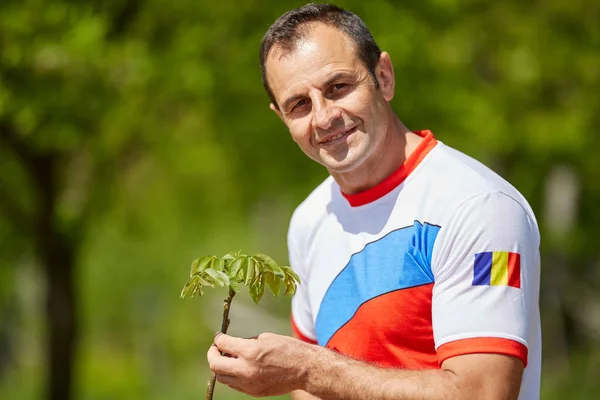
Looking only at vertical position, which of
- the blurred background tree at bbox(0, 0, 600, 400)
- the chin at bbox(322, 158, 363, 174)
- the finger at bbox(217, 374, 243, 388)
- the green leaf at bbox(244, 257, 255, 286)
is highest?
the blurred background tree at bbox(0, 0, 600, 400)

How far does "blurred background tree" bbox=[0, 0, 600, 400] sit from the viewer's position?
8.57 meters

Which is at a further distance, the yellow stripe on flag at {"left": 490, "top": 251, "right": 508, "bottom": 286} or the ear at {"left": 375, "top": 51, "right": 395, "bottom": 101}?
→ the ear at {"left": 375, "top": 51, "right": 395, "bottom": 101}

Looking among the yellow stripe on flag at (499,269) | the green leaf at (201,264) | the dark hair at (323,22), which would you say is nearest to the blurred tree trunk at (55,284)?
the dark hair at (323,22)

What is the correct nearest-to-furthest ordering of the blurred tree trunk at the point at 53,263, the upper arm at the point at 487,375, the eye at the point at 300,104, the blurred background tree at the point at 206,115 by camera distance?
the upper arm at the point at 487,375 < the eye at the point at 300,104 < the blurred background tree at the point at 206,115 < the blurred tree trunk at the point at 53,263

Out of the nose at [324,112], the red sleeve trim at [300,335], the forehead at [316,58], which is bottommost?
the red sleeve trim at [300,335]

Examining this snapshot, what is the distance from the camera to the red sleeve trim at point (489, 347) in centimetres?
256

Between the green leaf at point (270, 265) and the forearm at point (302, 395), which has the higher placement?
the green leaf at point (270, 265)

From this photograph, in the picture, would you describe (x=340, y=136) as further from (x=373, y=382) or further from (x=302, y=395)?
(x=302, y=395)

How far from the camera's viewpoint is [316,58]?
2.97 m

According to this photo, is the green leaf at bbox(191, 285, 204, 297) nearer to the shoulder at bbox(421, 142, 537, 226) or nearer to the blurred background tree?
the shoulder at bbox(421, 142, 537, 226)

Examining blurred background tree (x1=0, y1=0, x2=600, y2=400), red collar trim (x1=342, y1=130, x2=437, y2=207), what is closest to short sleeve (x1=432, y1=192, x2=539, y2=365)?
red collar trim (x1=342, y1=130, x2=437, y2=207)

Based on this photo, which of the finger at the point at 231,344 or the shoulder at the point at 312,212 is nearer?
the finger at the point at 231,344

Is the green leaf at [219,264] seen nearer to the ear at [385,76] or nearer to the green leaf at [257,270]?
the green leaf at [257,270]

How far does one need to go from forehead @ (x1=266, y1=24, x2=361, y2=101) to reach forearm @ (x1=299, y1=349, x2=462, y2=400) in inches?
36.1
